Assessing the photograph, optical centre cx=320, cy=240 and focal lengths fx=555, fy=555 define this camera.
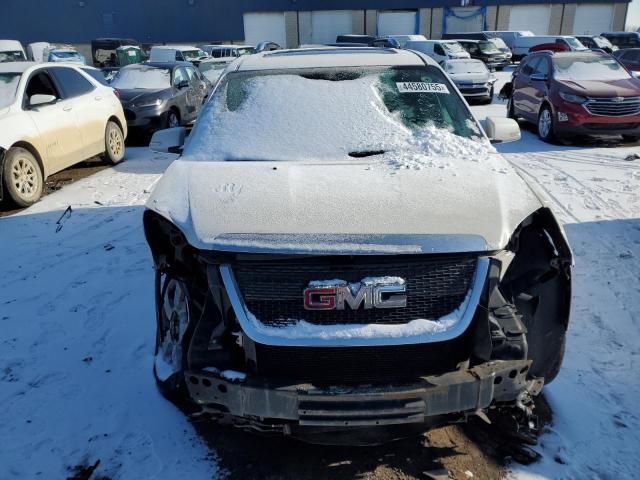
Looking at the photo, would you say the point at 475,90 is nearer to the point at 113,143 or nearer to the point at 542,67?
the point at 542,67

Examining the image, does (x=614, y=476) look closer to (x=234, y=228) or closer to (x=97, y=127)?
(x=234, y=228)

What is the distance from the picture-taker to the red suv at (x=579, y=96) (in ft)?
32.0

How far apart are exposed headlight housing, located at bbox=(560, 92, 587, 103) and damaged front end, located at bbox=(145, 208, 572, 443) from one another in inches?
337

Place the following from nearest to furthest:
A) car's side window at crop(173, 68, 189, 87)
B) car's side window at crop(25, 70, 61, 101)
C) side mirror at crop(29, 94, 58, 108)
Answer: side mirror at crop(29, 94, 58, 108) < car's side window at crop(25, 70, 61, 101) < car's side window at crop(173, 68, 189, 87)

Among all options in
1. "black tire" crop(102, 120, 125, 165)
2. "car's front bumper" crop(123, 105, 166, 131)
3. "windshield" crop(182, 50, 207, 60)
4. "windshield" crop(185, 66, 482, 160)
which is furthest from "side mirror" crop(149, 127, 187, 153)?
"windshield" crop(182, 50, 207, 60)

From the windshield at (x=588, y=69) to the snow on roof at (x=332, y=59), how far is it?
768 centimetres

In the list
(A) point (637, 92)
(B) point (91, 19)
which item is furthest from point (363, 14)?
(A) point (637, 92)

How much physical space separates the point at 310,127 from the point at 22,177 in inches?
200

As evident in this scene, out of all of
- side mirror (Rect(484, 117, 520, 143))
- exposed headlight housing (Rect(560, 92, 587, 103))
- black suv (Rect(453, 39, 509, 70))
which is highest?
side mirror (Rect(484, 117, 520, 143))

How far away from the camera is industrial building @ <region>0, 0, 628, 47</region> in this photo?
44188 millimetres

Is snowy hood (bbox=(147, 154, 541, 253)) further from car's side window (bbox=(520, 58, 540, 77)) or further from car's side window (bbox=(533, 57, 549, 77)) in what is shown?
car's side window (bbox=(520, 58, 540, 77))

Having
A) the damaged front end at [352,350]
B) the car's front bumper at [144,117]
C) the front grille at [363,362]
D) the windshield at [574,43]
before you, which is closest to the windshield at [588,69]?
the car's front bumper at [144,117]

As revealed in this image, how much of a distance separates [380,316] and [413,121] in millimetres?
1687

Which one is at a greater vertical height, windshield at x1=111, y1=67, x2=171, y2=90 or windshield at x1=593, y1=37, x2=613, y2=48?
windshield at x1=111, y1=67, x2=171, y2=90
